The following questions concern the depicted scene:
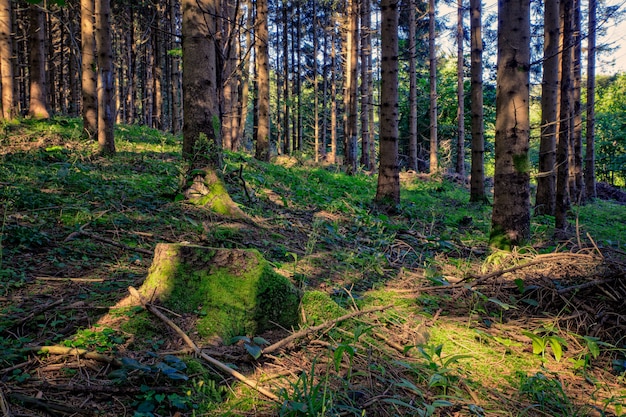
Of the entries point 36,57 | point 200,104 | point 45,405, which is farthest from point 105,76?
point 45,405

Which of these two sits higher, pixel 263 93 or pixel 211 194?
pixel 263 93

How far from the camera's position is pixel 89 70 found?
8.94m

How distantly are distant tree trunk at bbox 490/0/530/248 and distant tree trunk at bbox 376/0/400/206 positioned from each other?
3417 millimetres

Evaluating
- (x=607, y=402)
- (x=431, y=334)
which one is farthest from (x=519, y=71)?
(x=607, y=402)

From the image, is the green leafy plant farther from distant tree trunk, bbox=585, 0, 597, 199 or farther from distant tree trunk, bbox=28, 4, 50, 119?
distant tree trunk, bbox=585, 0, 597, 199

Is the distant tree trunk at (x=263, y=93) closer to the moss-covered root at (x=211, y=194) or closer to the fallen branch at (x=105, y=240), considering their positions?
the moss-covered root at (x=211, y=194)

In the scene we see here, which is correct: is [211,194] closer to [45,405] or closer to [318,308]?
[318,308]

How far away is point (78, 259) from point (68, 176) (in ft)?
9.54

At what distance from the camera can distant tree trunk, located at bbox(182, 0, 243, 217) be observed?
5.47 m

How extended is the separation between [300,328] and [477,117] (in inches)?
443

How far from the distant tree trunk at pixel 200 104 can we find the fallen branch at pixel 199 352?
289cm

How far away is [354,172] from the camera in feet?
53.5

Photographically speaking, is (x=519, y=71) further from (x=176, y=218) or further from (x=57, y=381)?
(x=57, y=381)

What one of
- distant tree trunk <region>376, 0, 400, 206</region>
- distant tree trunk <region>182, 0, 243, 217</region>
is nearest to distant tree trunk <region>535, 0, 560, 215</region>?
distant tree trunk <region>376, 0, 400, 206</region>
